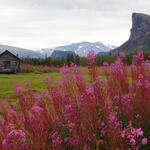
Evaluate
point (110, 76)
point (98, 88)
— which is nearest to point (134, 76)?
point (110, 76)

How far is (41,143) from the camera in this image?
107 inches

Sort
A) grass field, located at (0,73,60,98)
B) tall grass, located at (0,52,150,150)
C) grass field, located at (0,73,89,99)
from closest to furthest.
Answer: tall grass, located at (0,52,150,150)
grass field, located at (0,73,89,99)
grass field, located at (0,73,60,98)

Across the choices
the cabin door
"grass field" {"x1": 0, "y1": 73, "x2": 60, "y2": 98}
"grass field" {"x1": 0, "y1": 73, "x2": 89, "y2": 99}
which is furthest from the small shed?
"grass field" {"x1": 0, "y1": 73, "x2": 89, "y2": 99}

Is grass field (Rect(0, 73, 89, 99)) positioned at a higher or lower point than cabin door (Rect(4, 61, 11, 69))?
lower

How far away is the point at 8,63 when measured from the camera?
3353cm

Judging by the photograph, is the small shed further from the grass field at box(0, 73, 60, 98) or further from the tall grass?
the tall grass

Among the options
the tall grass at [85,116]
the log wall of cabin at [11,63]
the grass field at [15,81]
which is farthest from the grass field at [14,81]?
the log wall of cabin at [11,63]

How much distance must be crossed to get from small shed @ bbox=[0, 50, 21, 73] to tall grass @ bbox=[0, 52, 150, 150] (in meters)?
29.3

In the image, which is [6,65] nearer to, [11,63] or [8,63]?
[8,63]

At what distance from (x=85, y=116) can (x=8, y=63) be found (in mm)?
31616

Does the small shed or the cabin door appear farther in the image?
the cabin door

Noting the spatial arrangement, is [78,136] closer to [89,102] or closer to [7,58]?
[89,102]

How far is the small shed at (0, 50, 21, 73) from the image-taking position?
108 feet

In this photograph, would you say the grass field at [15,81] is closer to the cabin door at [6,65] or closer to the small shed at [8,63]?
the small shed at [8,63]
